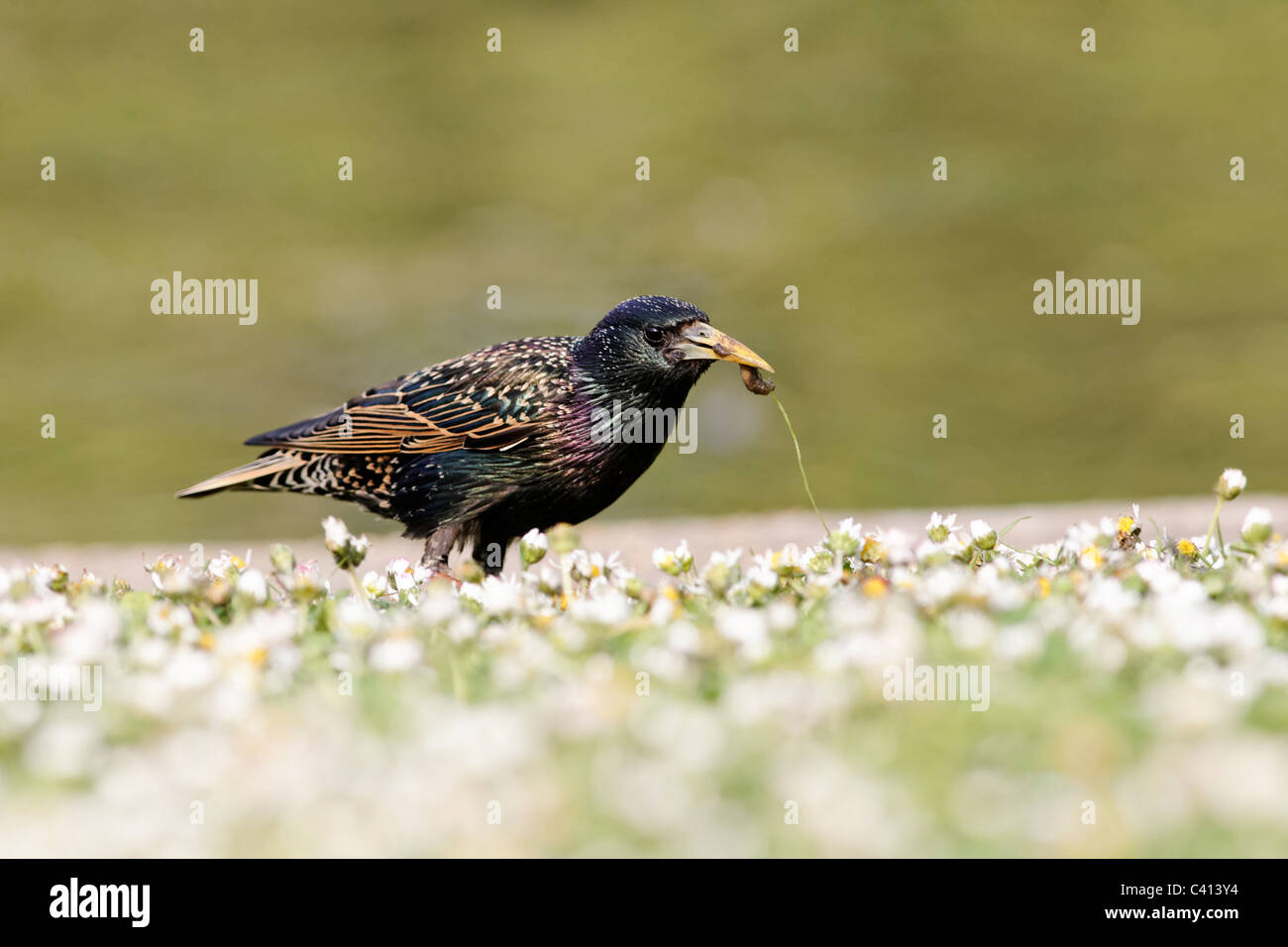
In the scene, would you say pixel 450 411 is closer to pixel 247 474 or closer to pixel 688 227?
pixel 247 474

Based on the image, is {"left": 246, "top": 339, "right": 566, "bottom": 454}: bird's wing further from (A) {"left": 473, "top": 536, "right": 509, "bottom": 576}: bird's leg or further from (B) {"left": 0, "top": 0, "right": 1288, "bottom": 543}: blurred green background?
(B) {"left": 0, "top": 0, "right": 1288, "bottom": 543}: blurred green background

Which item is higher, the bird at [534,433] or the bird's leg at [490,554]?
the bird at [534,433]

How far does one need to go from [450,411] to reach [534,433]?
1.70 feet

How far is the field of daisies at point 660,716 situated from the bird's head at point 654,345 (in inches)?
62.5

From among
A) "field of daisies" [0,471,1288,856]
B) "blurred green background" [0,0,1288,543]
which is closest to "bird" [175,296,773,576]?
"field of daisies" [0,471,1288,856]

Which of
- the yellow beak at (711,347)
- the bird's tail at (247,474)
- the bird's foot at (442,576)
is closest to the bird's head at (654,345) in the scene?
the yellow beak at (711,347)

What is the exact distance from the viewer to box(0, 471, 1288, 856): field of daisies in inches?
97.2

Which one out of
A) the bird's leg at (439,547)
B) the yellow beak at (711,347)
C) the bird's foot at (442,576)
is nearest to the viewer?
the bird's foot at (442,576)

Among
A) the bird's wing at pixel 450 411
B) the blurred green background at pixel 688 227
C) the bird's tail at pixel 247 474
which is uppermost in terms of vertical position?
the blurred green background at pixel 688 227

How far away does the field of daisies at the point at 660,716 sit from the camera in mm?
2469

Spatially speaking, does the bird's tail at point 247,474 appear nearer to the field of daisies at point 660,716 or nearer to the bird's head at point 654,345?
the bird's head at point 654,345

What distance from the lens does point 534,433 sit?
18.7 ft

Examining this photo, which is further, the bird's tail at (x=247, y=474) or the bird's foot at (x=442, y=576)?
the bird's tail at (x=247, y=474)

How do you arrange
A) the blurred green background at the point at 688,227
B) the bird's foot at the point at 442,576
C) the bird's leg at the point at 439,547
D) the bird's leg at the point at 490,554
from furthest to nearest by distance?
1. the blurred green background at the point at 688,227
2. the bird's leg at the point at 490,554
3. the bird's leg at the point at 439,547
4. the bird's foot at the point at 442,576
